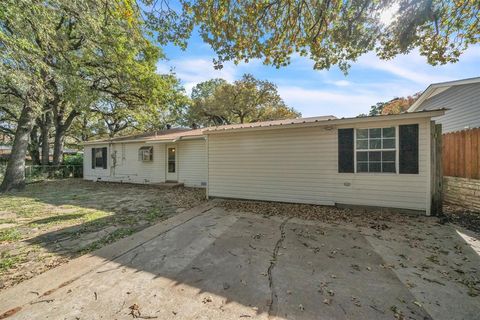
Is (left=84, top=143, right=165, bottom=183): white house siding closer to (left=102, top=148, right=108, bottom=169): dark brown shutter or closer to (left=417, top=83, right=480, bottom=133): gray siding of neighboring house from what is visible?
(left=102, top=148, right=108, bottom=169): dark brown shutter

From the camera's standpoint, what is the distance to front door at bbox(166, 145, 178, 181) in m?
12.1

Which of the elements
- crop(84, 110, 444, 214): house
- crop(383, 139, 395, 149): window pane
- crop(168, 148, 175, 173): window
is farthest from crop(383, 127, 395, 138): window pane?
crop(168, 148, 175, 173): window

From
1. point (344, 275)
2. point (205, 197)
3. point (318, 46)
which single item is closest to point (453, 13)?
point (318, 46)

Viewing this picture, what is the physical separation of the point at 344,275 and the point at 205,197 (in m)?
6.39

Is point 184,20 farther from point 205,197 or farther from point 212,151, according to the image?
point 205,197

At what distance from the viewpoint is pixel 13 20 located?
4.80 meters

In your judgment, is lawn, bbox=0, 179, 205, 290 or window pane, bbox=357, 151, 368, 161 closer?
lawn, bbox=0, 179, 205, 290

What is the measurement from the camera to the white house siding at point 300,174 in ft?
19.5

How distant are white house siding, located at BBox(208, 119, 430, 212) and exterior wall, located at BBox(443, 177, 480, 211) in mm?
1708

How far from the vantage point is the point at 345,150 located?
6.56m

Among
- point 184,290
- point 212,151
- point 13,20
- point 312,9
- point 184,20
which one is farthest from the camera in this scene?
point 212,151

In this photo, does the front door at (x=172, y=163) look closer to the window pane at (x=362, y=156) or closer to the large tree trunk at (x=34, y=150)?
the window pane at (x=362, y=156)

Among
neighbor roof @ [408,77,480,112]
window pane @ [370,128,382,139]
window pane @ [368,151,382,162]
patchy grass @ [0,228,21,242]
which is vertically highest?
neighbor roof @ [408,77,480,112]

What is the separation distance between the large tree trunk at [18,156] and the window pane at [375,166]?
14.1m
